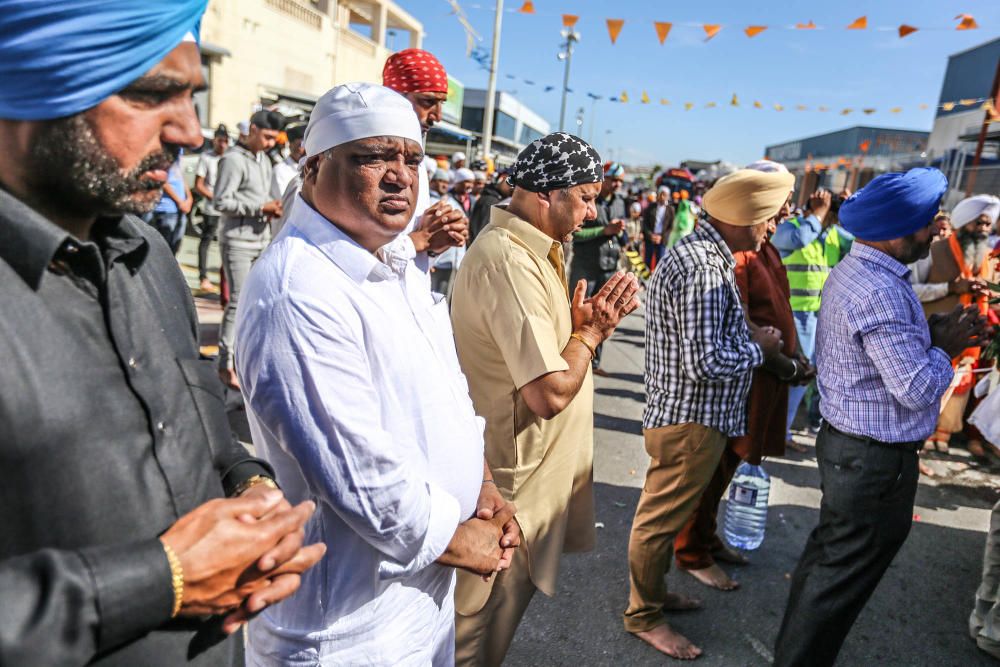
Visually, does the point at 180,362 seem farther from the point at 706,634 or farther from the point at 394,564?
the point at 706,634

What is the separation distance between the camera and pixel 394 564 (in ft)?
4.78

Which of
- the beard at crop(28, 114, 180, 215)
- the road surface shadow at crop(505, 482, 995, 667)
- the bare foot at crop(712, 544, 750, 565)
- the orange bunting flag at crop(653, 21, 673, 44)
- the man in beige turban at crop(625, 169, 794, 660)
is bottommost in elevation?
the road surface shadow at crop(505, 482, 995, 667)

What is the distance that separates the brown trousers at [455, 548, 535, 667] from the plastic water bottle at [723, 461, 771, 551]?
209cm

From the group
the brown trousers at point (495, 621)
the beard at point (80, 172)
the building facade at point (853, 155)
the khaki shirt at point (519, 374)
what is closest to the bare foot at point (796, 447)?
the khaki shirt at point (519, 374)

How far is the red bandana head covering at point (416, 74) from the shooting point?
11.2 ft

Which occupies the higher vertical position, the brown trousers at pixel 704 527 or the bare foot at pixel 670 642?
the brown trousers at pixel 704 527

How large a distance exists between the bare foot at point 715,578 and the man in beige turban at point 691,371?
595 millimetres

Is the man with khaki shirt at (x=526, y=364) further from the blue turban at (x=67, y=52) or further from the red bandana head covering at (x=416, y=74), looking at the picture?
the blue turban at (x=67, y=52)

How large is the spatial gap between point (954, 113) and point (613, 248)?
25.7 m

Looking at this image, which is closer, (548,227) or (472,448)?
(472,448)

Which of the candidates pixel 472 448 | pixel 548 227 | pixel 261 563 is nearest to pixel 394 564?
pixel 472 448

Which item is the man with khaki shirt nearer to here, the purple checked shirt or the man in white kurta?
the man in white kurta

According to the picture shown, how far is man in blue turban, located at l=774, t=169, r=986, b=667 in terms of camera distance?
2.37 metres

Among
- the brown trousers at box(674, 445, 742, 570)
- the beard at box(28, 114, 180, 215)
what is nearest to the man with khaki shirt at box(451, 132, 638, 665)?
the beard at box(28, 114, 180, 215)
